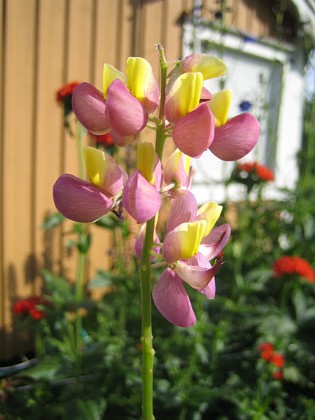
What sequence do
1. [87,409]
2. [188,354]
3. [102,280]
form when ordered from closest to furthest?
[87,409] < [188,354] < [102,280]

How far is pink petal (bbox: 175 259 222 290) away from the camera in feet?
2.06

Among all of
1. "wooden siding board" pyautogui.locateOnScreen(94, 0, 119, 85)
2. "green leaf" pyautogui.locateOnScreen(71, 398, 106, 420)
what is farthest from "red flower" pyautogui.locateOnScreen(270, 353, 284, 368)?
"wooden siding board" pyautogui.locateOnScreen(94, 0, 119, 85)

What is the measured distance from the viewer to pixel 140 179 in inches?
24.4

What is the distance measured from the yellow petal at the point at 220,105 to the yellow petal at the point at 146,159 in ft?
0.39

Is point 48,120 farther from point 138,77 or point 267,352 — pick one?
point 138,77

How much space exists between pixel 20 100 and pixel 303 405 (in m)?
2.07

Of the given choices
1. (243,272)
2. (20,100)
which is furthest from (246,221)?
(20,100)

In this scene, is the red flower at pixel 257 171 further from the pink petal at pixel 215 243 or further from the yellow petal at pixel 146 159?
the yellow petal at pixel 146 159

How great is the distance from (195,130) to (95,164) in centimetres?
16

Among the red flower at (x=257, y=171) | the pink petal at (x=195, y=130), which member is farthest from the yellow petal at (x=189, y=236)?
the red flower at (x=257, y=171)

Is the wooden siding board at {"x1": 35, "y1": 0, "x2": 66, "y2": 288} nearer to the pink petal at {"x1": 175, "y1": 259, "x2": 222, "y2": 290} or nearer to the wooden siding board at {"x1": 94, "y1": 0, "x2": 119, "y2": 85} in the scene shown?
the wooden siding board at {"x1": 94, "y1": 0, "x2": 119, "y2": 85}

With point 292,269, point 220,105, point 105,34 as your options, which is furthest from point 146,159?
point 105,34

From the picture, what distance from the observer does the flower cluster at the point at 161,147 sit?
0.62 m

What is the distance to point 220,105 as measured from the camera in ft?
2.20
